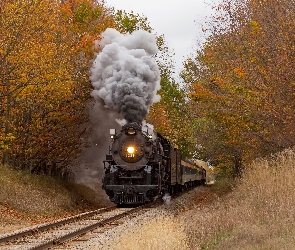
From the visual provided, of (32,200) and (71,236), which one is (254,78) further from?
(71,236)

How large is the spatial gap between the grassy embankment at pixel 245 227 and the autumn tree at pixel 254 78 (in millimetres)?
4578

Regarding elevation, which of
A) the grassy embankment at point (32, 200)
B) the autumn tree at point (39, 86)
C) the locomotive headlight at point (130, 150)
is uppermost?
the autumn tree at point (39, 86)

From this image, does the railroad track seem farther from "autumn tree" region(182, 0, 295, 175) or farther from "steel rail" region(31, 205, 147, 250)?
"autumn tree" region(182, 0, 295, 175)

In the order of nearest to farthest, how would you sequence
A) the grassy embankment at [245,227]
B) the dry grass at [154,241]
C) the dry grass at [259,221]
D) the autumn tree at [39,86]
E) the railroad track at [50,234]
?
the dry grass at [154,241]
the grassy embankment at [245,227]
the dry grass at [259,221]
the railroad track at [50,234]
the autumn tree at [39,86]

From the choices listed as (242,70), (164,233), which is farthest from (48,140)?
(164,233)

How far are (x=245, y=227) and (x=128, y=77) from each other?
1250 centimetres

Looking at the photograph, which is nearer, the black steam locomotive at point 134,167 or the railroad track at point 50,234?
the railroad track at point 50,234

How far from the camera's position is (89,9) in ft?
116

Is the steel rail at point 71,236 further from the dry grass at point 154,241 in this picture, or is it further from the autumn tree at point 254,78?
the autumn tree at point 254,78

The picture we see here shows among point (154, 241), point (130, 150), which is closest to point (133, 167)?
point (130, 150)

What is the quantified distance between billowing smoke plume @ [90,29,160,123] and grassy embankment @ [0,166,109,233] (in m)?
4.42

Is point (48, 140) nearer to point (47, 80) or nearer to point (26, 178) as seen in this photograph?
point (26, 178)

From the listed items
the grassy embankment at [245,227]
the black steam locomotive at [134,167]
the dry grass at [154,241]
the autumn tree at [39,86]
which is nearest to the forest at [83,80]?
the autumn tree at [39,86]

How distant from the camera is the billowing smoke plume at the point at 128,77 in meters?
23.1
